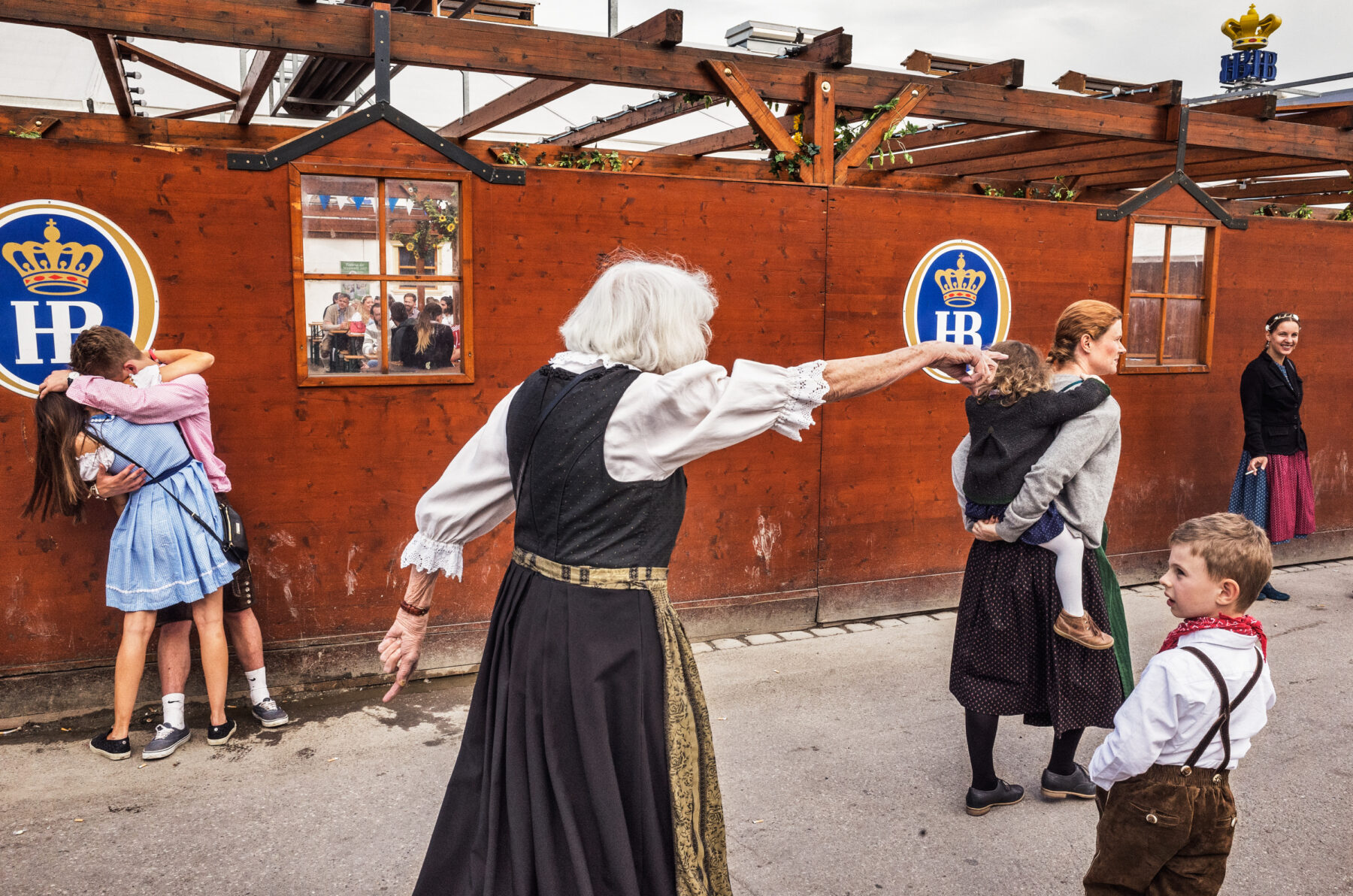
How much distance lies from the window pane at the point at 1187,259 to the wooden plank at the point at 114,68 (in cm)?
627

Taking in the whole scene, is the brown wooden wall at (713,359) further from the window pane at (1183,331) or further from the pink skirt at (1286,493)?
the pink skirt at (1286,493)

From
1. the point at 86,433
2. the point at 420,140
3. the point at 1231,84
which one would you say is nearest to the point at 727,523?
the point at 420,140

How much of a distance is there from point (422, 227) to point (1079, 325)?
285cm

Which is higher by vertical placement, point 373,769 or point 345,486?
point 345,486

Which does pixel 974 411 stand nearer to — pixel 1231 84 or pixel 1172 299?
pixel 1172 299

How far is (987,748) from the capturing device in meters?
3.54

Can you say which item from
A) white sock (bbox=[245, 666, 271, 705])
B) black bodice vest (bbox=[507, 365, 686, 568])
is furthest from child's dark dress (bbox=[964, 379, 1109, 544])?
white sock (bbox=[245, 666, 271, 705])

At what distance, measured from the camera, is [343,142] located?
4422 millimetres

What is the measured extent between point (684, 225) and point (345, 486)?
2122mm

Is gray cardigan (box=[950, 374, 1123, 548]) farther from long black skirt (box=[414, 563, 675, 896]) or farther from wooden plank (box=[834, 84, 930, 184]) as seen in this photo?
wooden plank (box=[834, 84, 930, 184])

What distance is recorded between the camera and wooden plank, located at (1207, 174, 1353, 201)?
889 cm

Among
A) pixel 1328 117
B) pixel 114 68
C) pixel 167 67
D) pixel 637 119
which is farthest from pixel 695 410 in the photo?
pixel 1328 117

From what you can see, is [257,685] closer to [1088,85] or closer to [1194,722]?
[1194,722]

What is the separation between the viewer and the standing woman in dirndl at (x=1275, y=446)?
6.29m
